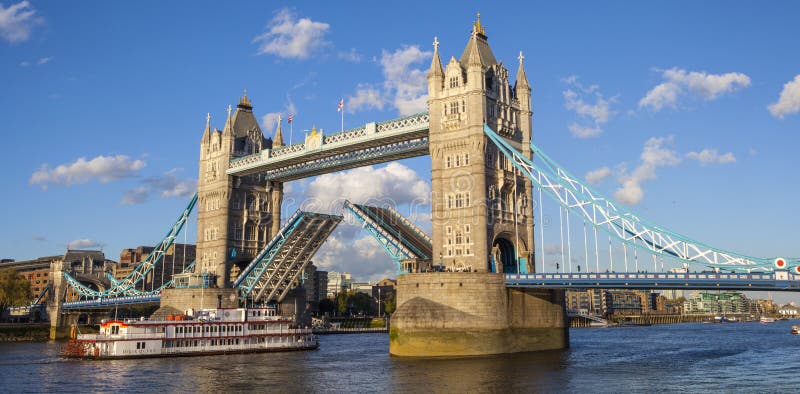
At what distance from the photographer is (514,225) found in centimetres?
6531

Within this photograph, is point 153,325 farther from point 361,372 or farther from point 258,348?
point 361,372

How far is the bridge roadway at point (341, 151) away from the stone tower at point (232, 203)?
2.01 meters

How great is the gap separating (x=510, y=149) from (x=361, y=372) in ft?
75.2

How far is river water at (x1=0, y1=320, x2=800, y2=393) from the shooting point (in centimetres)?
4219

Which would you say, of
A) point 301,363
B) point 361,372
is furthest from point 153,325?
point 361,372

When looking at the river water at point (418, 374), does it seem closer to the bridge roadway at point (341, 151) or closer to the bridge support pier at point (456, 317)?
the bridge support pier at point (456, 317)

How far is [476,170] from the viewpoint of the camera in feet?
203

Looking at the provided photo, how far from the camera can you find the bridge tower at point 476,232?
56.5 m

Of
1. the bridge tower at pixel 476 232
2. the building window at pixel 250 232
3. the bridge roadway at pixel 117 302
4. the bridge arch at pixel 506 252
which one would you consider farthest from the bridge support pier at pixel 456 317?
the bridge roadway at pixel 117 302

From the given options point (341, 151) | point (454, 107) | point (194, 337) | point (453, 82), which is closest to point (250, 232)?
point (341, 151)

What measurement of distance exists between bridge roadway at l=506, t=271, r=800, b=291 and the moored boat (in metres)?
26.6

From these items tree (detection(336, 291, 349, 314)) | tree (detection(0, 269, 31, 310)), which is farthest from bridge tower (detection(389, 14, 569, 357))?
tree (detection(336, 291, 349, 314))

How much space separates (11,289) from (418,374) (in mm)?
98726

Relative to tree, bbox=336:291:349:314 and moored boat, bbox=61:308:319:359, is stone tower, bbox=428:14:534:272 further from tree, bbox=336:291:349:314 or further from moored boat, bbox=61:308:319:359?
tree, bbox=336:291:349:314
